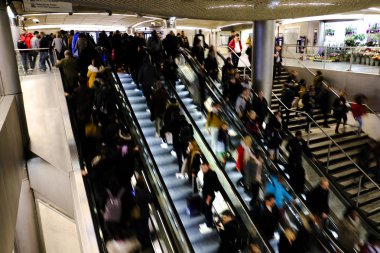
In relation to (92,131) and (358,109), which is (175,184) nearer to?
(92,131)

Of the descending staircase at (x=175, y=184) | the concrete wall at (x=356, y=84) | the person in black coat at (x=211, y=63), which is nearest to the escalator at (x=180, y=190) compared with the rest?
the descending staircase at (x=175, y=184)

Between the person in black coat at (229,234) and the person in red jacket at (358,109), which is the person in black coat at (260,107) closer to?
the person in red jacket at (358,109)

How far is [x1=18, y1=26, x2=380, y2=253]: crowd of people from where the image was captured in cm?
523

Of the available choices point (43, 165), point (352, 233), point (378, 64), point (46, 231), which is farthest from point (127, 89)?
point (378, 64)

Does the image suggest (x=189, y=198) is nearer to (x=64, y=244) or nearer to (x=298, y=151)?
(x=298, y=151)

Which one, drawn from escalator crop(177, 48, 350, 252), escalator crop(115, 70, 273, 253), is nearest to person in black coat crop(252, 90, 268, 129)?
escalator crop(177, 48, 350, 252)

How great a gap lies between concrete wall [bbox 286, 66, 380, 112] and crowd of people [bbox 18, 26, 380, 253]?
1.45 metres

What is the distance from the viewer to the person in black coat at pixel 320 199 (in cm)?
681

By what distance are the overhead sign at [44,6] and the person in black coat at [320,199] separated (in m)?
8.24

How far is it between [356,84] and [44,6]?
1054cm

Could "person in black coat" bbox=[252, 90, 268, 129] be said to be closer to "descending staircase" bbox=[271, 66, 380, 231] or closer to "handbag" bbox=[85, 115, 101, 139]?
"descending staircase" bbox=[271, 66, 380, 231]

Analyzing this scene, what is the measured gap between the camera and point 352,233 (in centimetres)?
675

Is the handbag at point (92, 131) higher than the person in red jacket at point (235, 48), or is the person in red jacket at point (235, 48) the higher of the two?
the person in red jacket at point (235, 48)

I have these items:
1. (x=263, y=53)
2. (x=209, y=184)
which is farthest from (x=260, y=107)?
(x=209, y=184)
